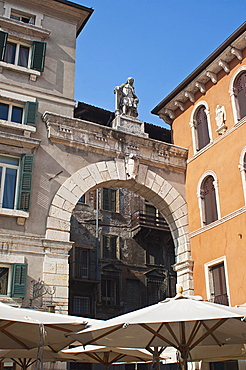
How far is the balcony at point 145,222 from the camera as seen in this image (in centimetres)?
3262

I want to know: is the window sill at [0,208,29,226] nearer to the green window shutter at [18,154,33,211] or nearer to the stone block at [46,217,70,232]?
the green window shutter at [18,154,33,211]

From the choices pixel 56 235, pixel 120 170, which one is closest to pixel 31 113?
pixel 120 170

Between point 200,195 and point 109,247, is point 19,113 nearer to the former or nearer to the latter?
point 200,195

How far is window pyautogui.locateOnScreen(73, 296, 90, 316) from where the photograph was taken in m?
29.6

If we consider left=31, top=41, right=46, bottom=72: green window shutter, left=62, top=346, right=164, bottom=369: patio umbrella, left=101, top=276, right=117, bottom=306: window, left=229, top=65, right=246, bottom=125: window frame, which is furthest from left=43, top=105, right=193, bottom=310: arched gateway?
left=101, top=276, right=117, bottom=306: window

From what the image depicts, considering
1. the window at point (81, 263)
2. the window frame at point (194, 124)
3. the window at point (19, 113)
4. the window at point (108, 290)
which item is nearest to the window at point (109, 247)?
the window at point (81, 263)

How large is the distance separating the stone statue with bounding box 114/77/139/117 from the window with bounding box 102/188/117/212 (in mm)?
14427

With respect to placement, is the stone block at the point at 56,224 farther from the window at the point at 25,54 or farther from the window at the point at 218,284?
the window at the point at 25,54

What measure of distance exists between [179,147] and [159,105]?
2.69 meters

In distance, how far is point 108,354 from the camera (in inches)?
468

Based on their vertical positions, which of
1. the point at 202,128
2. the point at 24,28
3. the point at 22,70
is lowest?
the point at 202,128

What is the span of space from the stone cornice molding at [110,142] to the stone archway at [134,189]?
17.5 inches

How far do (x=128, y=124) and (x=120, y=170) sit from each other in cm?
224

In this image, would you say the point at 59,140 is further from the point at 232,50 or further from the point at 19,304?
the point at 232,50
